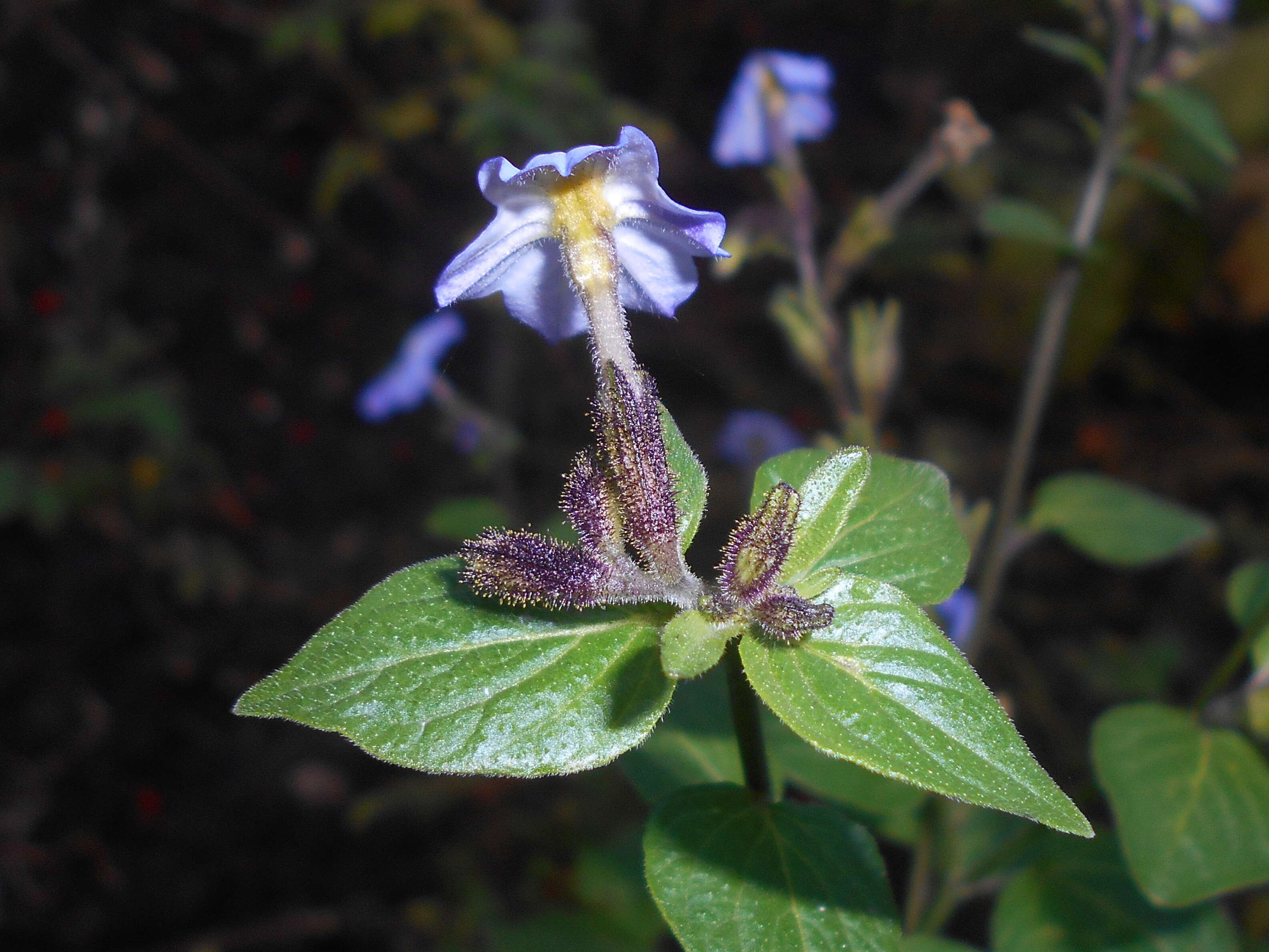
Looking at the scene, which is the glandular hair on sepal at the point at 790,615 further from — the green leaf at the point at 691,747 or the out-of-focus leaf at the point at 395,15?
the out-of-focus leaf at the point at 395,15

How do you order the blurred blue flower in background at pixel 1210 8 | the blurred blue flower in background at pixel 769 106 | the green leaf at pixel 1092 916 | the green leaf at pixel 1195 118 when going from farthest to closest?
the blurred blue flower in background at pixel 769 106, the blurred blue flower in background at pixel 1210 8, the green leaf at pixel 1195 118, the green leaf at pixel 1092 916

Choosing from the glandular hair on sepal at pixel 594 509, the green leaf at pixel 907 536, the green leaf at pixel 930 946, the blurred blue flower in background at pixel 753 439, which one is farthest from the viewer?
the blurred blue flower in background at pixel 753 439

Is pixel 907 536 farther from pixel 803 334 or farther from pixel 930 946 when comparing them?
pixel 803 334

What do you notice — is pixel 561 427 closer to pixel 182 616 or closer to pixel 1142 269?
pixel 182 616

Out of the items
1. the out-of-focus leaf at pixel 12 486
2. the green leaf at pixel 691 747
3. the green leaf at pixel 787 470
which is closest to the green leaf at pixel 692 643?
the green leaf at pixel 787 470

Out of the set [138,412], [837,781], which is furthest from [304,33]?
[837,781]
